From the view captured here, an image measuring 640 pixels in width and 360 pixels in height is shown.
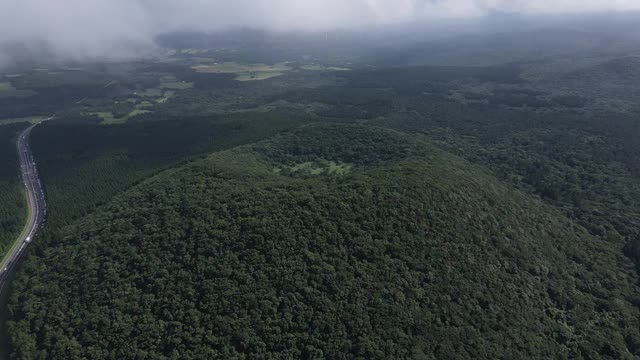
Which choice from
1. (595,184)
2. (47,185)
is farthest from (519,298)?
(47,185)

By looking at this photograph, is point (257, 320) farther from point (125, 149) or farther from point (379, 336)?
point (125, 149)

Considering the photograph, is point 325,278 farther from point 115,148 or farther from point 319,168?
point 115,148

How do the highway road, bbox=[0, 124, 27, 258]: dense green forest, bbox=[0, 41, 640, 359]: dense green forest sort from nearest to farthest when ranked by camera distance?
bbox=[0, 41, 640, 359]: dense green forest
the highway road
bbox=[0, 124, 27, 258]: dense green forest

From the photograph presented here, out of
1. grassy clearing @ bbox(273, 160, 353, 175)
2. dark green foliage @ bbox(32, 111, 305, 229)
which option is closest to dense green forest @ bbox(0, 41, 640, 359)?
grassy clearing @ bbox(273, 160, 353, 175)

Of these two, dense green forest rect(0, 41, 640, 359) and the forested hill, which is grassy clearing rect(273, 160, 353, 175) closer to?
dense green forest rect(0, 41, 640, 359)

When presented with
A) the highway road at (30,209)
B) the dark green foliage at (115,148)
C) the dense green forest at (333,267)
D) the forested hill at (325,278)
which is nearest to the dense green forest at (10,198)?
the dense green forest at (333,267)

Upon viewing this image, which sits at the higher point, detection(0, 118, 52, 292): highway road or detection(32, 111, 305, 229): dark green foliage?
detection(32, 111, 305, 229): dark green foliage

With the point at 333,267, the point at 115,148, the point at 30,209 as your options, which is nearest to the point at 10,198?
the point at 30,209

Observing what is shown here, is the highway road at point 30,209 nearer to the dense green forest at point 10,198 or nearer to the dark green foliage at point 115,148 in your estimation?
the dense green forest at point 10,198
